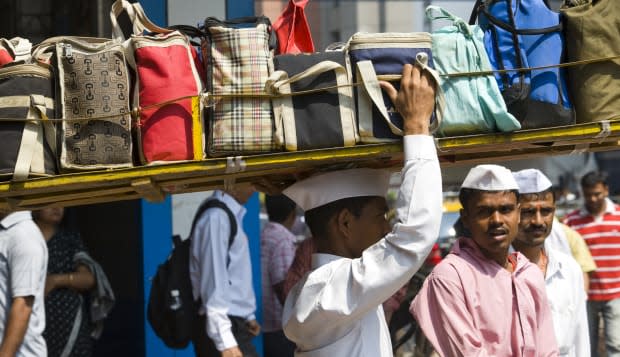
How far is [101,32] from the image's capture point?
29.3 feet

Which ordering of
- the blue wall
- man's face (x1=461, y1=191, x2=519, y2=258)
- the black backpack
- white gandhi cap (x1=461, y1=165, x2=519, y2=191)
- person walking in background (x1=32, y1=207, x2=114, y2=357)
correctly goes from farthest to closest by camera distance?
1. the blue wall
2. person walking in background (x1=32, y1=207, x2=114, y2=357)
3. the black backpack
4. white gandhi cap (x1=461, y1=165, x2=519, y2=191)
5. man's face (x1=461, y1=191, x2=519, y2=258)

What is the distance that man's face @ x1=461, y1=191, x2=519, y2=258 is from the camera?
4910 mm

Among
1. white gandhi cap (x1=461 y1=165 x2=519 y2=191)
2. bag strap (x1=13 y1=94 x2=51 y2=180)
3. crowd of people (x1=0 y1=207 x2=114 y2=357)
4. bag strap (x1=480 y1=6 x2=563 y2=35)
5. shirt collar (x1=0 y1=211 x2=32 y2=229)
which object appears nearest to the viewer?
bag strap (x1=13 y1=94 x2=51 y2=180)

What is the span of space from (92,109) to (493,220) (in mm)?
2068

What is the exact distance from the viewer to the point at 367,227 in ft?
12.8

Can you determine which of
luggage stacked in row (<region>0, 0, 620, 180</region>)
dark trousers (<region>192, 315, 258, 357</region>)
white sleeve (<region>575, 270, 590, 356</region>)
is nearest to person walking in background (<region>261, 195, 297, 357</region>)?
dark trousers (<region>192, 315, 258, 357</region>)

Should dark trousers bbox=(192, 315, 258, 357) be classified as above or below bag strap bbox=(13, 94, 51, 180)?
below

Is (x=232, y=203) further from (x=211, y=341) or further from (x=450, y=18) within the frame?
(x=450, y=18)

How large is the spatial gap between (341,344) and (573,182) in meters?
21.6

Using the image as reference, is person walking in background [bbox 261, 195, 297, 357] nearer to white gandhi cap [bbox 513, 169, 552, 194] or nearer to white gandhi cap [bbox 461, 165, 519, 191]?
white gandhi cap [bbox 513, 169, 552, 194]

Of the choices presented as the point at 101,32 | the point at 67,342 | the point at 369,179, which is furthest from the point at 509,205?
the point at 101,32

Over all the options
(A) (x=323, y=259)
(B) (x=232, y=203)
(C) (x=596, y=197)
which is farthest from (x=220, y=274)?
(C) (x=596, y=197)

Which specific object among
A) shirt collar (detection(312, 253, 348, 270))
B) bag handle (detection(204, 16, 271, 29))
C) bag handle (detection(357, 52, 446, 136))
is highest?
bag handle (detection(204, 16, 271, 29))

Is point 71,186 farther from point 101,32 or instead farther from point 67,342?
point 101,32
